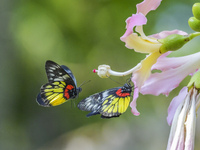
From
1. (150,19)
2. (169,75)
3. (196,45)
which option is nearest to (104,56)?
(150,19)

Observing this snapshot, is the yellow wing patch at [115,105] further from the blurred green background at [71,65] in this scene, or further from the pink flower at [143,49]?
the blurred green background at [71,65]

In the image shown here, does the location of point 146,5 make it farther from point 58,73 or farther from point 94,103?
point 58,73

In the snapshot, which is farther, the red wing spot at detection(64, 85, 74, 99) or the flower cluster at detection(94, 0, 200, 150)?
the red wing spot at detection(64, 85, 74, 99)

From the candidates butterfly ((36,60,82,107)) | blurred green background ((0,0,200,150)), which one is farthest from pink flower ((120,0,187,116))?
blurred green background ((0,0,200,150))

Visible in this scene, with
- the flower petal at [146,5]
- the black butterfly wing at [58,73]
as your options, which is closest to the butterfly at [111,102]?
the black butterfly wing at [58,73]

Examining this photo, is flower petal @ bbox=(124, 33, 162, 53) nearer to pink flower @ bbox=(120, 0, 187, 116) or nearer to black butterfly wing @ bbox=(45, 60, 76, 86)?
pink flower @ bbox=(120, 0, 187, 116)

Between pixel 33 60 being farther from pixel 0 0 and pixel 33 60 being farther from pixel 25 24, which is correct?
pixel 0 0

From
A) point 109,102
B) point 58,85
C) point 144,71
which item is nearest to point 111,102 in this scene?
point 109,102
